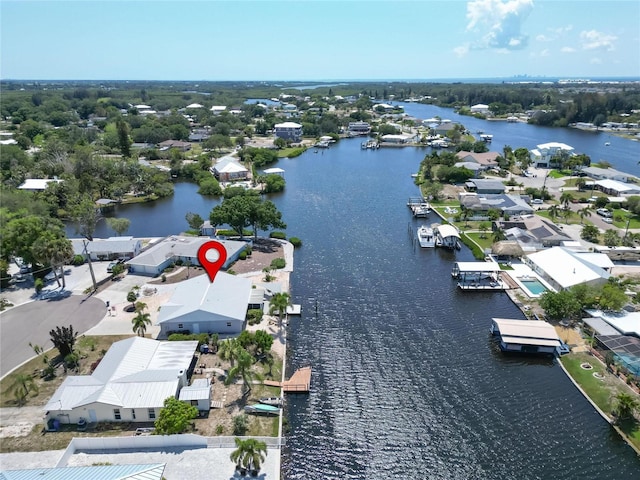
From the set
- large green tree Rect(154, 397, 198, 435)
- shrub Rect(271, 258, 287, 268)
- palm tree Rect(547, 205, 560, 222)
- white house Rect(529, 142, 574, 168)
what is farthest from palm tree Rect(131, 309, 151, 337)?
white house Rect(529, 142, 574, 168)

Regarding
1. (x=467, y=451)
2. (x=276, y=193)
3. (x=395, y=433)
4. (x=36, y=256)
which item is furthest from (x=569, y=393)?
(x=276, y=193)

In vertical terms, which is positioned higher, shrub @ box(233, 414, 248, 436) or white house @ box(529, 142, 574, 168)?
white house @ box(529, 142, 574, 168)

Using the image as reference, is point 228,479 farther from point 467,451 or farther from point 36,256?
point 36,256

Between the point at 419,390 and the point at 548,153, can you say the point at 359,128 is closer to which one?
the point at 548,153

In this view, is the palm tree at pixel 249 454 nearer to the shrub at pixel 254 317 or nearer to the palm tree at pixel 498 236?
the shrub at pixel 254 317

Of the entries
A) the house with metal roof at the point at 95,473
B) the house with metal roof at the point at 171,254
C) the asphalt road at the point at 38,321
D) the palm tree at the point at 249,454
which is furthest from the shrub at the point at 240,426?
the house with metal roof at the point at 171,254

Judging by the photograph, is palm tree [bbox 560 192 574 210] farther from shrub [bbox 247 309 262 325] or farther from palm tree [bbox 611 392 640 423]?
shrub [bbox 247 309 262 325]
